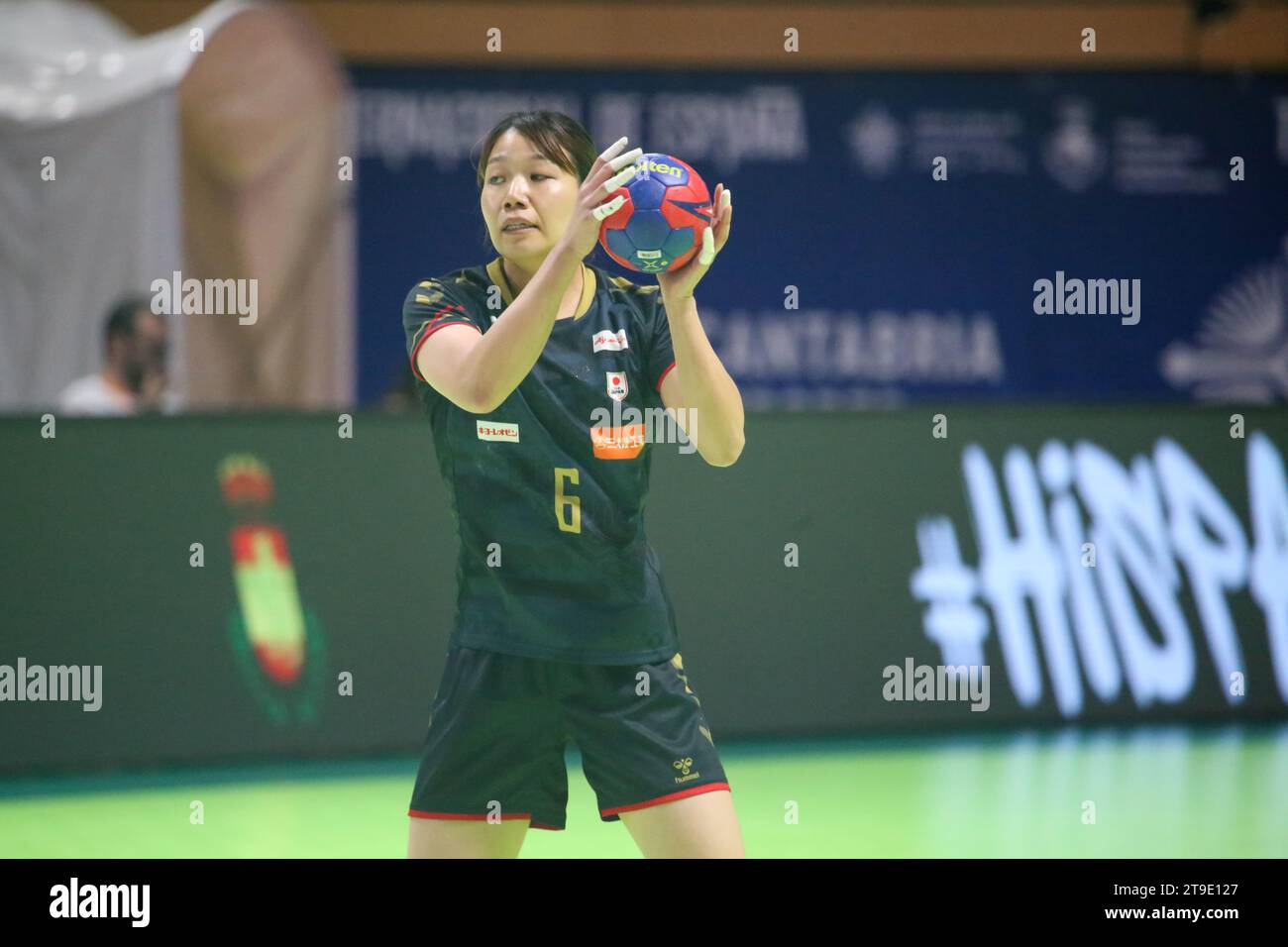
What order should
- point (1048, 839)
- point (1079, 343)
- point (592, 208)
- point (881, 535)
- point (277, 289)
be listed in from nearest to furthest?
point (592, 208)
point (1048, 839)
point (881, 535)
point (277, 289)
point (1079, 343)

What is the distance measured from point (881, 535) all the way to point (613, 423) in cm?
507

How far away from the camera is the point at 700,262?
3.58 m

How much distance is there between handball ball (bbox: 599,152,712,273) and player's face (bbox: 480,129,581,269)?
0.14 metres

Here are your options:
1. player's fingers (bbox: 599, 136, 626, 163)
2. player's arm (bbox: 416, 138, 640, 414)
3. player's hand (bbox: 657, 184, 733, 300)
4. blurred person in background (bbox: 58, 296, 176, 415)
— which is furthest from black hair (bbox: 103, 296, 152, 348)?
player's fingers (bbox: 599, 136, 626, 163)

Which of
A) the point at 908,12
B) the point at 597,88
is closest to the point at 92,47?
the point at 597,88

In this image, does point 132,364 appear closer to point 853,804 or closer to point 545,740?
point 853,804

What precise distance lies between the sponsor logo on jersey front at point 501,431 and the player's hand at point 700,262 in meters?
0.46

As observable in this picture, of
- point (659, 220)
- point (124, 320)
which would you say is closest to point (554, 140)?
point (659, 220)

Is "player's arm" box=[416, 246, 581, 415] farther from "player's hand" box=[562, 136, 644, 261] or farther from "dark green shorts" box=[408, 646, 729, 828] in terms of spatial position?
"dark green shorts" box=[408, 646, 729, 828]

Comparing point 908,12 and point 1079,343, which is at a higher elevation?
point 908,12

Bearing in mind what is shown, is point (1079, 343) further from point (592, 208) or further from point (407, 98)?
point (592, 208)

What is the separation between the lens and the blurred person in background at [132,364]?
31.4 feet
